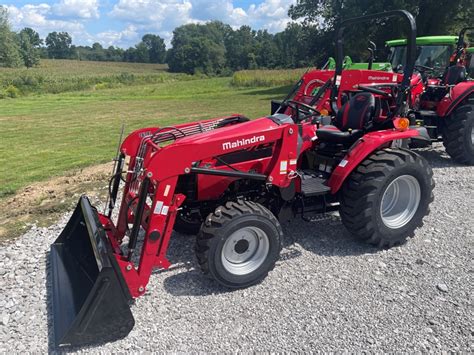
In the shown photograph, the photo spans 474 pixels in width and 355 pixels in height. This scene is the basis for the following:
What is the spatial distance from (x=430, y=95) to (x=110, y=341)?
7022mm

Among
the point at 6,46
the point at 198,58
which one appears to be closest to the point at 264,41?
the point at 198,58

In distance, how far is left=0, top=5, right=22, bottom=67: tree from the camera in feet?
162

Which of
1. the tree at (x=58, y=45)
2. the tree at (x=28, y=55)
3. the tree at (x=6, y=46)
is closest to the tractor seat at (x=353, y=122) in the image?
the tree at (x=6, y=46)

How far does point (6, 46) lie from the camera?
49656 mm

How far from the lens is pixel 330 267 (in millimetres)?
4000

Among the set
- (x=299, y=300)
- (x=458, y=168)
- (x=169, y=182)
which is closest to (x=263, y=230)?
(x=299, y=300)

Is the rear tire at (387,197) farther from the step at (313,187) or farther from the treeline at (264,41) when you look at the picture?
the treeline at (264,41)

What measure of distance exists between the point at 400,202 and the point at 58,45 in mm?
124019

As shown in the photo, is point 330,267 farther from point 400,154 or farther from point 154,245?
point 154,245

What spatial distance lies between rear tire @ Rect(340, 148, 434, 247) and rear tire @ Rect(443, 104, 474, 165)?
3.20 m

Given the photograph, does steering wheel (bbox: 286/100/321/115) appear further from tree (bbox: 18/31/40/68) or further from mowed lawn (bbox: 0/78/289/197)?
tree (bbox: 18/31/40/68)

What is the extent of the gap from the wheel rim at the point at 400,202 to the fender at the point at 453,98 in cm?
335

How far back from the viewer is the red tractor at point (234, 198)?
10.7 feet

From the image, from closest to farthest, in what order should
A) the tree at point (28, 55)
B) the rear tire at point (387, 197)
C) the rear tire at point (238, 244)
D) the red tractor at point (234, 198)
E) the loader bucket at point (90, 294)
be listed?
1. the loader bucket at point (90, 294)
2. the red tractor at point (234, 198)
3. the rear tire at point (238, 244)
4. the rear tire at point (387, 197)
5. the tree at point (28, 55)
